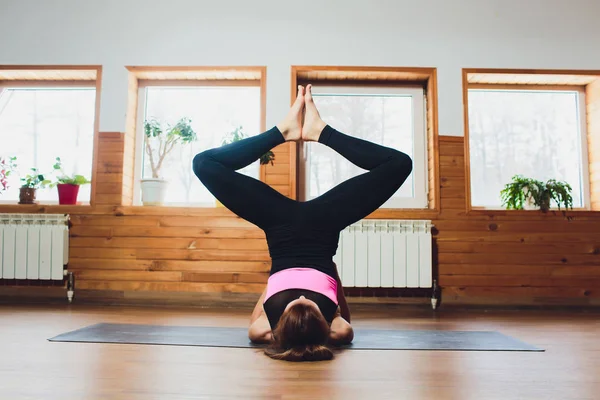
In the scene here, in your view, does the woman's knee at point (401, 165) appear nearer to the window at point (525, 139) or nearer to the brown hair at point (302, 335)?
the brown hair at point (302, 335)

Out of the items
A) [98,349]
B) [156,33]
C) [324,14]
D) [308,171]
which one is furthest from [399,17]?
[98,349]

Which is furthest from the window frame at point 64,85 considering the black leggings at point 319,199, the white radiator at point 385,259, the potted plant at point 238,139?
the black leggings at point 319,199

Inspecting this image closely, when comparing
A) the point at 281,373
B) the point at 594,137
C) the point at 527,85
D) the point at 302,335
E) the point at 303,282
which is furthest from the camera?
the point at 527,85

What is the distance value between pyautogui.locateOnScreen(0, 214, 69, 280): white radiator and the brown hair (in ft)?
8.49

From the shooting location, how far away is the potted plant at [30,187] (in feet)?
12.7

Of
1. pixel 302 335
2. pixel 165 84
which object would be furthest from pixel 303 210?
pixel 165 84

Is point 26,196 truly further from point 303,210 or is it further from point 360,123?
point 303,210

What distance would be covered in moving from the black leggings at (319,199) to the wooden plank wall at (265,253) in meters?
1.74

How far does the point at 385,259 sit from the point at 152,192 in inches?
77.0

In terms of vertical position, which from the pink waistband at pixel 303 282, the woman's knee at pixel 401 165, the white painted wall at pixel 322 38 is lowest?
the pink waistband at pixel 303 282

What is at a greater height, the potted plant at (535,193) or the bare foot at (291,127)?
the bare foot at (291,127)

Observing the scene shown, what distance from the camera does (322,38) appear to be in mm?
3867

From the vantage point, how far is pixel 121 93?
389 cm

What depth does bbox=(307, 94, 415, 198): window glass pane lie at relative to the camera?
4027 millimetres
